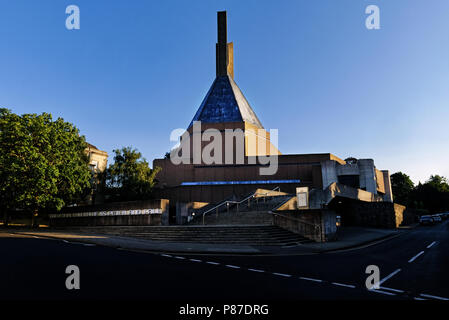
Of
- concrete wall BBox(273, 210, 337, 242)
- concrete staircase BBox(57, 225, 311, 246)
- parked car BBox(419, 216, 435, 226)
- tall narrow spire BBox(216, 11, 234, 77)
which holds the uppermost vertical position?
tall narrow spire BBox(216, 11, 234, 77)

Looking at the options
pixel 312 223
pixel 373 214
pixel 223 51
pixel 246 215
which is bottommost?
pixel 373 214

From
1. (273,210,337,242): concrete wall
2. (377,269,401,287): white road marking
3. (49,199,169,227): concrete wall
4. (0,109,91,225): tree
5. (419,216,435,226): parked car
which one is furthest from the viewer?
(419,216,435,226): parked car

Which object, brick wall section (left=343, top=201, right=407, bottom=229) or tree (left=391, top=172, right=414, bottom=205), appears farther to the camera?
tree (left=391, top=172, right=414, bottom=205)

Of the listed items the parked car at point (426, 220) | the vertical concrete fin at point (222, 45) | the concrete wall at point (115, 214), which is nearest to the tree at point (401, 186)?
the parked car at point (426, 220)

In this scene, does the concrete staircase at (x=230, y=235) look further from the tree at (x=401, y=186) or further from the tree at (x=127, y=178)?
the tree at (x=401, y=186)

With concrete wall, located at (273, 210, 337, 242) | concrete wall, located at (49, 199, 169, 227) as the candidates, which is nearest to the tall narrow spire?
concrete wall, located at (49, 199, 169, 227)

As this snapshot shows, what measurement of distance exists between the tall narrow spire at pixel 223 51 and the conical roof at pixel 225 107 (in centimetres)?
516

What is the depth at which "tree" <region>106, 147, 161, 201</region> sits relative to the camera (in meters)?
33.2

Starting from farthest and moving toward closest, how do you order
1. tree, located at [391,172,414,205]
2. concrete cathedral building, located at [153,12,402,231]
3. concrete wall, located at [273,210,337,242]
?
1. tree, located at [391,172,414,205]
2. concrete cathedral building, located at [153,12,402,231]
3. concrete wall, located at [273,210,337,242]

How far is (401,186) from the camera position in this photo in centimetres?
9562

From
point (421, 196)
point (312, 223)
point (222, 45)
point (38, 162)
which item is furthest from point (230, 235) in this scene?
point (421, 196)

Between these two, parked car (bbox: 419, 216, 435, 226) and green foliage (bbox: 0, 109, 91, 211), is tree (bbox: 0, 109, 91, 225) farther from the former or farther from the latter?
parked car (bbox: 419, 216, 435, 226)

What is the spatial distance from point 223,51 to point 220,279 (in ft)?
219

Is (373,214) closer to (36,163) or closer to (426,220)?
(426,220)
